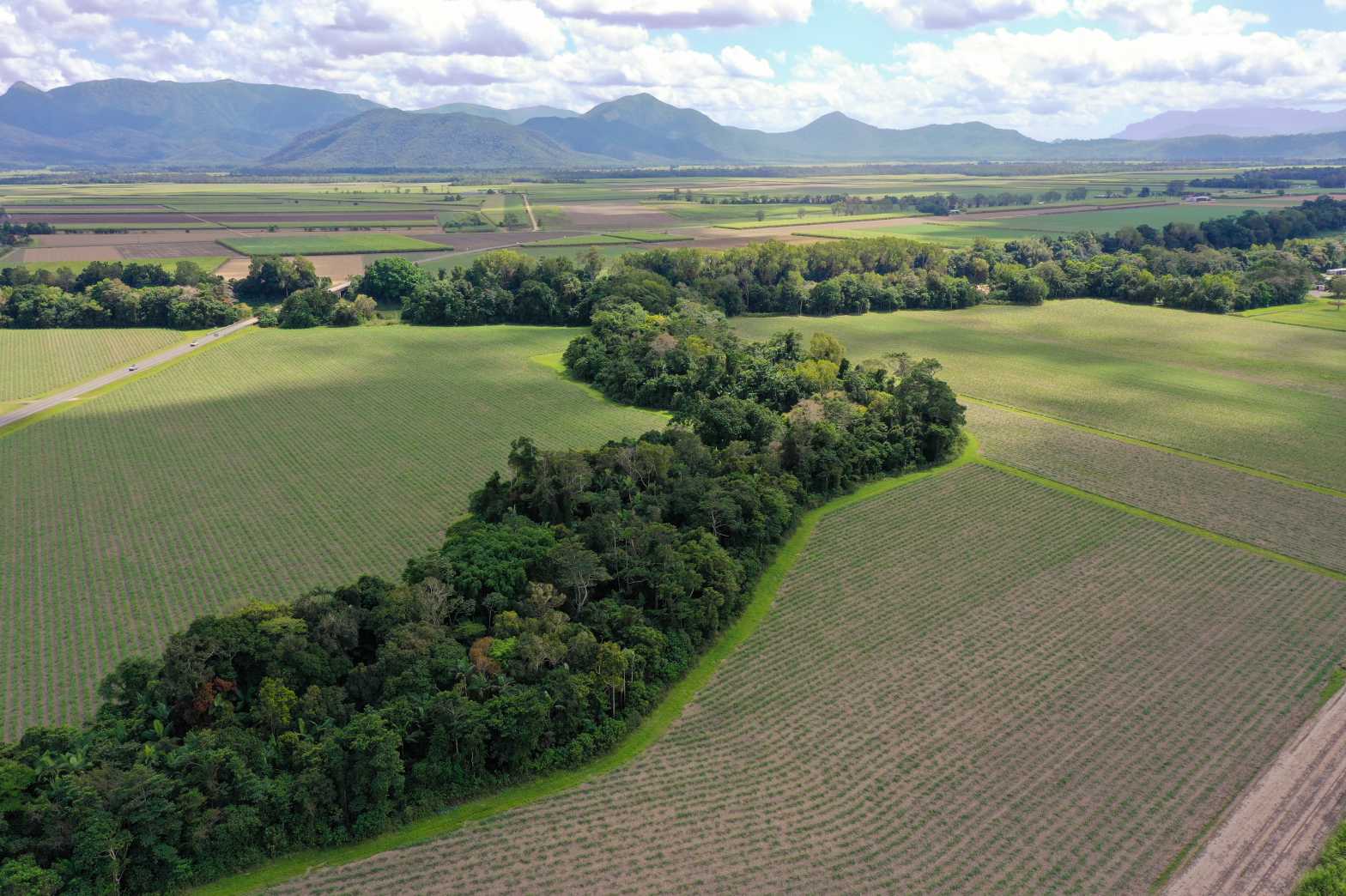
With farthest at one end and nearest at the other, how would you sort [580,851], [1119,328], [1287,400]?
[1119,328], [1287,400], [580,851]

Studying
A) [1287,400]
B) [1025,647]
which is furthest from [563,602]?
[1287,400]

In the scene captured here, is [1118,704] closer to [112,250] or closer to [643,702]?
[643,702]

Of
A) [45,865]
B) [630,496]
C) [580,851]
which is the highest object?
[630,496]

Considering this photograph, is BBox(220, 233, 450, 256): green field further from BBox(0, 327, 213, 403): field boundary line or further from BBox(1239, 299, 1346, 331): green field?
→ BBox(1239, 299, 1346, 331): green field

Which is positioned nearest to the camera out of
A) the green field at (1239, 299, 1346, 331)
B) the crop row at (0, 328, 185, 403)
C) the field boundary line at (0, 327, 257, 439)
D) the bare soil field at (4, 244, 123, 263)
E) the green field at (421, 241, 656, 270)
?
the field boundary line at (0, 327, 257, 439)

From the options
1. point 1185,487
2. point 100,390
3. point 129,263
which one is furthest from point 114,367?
point 1185,487

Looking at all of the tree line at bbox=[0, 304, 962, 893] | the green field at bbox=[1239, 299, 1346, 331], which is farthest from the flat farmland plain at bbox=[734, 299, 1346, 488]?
the tree line at bbox=[0, 304, 962, 893]

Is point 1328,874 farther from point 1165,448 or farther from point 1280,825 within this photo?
point 1165,448
